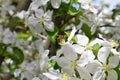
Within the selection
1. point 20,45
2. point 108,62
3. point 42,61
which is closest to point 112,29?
point 20,45

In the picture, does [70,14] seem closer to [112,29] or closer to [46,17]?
[46,17]

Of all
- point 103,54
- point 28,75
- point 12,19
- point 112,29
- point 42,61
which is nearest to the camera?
point 103,54

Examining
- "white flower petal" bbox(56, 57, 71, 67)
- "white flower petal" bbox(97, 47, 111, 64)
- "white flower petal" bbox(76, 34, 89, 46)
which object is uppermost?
"white flower petal" bbox(76, 34, 89, 46)

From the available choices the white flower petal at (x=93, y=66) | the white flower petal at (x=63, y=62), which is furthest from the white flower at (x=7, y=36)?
the white flower petal at (x=93, y=66)

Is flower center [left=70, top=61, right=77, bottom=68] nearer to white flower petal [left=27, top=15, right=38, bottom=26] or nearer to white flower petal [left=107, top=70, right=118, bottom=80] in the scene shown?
white flower petal [left=107, top=70, right=118, bottom=80]

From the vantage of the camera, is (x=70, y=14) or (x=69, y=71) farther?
(x=70, y=14)

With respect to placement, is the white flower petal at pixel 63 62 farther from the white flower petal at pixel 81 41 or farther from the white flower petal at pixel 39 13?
the white flower petal at pixel 39 13

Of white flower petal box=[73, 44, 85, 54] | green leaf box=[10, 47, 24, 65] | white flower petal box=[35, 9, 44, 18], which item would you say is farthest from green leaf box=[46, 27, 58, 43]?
green leaf box=[10, 47, 24, 65]
